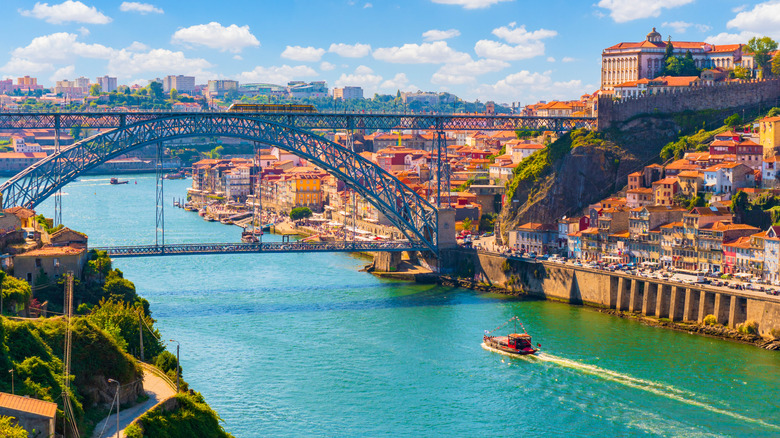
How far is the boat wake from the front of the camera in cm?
2609

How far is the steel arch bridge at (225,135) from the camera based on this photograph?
1672 inches

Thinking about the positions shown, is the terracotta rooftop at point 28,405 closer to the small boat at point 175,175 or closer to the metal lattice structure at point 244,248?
the metal lattice structure at point 244,248

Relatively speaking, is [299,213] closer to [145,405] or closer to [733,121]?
[733,121]

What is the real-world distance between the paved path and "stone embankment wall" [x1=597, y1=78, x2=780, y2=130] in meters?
35.0

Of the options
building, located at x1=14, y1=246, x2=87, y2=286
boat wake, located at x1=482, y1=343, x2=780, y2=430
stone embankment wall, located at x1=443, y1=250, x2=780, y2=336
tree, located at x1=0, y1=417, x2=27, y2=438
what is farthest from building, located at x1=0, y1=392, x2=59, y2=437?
stone embankment wall, located at x1=443, y1=250, x2=780, y2=336

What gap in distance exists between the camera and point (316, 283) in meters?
44.0

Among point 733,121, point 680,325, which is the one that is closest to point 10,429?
point 680,325

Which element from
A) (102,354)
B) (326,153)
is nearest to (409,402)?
(102,354)

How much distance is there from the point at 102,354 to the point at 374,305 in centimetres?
1992

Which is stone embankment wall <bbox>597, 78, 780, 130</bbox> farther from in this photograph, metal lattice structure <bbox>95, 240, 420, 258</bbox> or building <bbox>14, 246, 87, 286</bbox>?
building <bbox>14, 246, 87, 286</bbox>

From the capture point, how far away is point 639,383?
93.7 feet

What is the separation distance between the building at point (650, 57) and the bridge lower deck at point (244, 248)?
21655 millimetres

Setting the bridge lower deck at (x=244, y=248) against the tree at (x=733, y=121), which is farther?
the tree at (x=733, y=121)

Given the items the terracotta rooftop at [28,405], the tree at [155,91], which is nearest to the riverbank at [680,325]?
the terracotta rooftop at [28,405]
